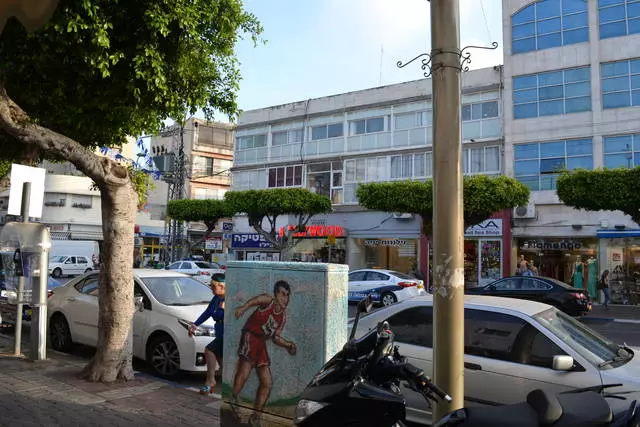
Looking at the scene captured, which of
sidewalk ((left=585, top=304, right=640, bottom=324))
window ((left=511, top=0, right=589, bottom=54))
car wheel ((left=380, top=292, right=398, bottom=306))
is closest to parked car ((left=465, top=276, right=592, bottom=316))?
sidewalk ((left=585, top=304, right=640, bottom=324))

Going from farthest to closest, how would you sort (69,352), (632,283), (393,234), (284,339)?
(393,234)
(632,283)
(69,352)
(284,339)

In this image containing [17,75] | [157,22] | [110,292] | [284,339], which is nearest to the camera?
[284,339]

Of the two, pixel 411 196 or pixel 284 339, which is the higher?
pixel 411 196

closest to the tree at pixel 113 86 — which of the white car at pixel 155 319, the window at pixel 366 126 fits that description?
the white car at pixel 155 319

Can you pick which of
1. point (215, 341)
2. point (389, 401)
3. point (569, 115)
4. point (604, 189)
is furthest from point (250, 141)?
point (389, 401)

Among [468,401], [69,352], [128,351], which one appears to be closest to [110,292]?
[128,351]

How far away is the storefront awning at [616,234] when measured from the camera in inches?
921

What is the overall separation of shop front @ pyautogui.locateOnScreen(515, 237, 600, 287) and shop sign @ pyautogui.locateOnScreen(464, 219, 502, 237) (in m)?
1.16

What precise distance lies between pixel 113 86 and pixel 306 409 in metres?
7.12

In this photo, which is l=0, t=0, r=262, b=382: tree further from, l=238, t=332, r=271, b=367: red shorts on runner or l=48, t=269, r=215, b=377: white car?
l=238, t=332, r=271, b=367: red shorts on runner

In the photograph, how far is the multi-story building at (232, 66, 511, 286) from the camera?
27.6 meters

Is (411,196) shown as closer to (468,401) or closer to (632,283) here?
(632,283)

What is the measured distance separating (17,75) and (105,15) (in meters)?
2.17

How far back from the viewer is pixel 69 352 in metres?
9.34
